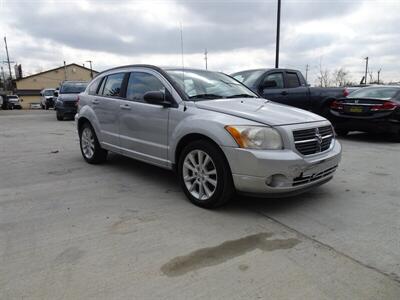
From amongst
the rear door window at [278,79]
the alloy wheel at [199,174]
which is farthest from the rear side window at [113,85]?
the rear door window at [278,79]

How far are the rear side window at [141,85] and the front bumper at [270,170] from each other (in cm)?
160

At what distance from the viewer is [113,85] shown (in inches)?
221

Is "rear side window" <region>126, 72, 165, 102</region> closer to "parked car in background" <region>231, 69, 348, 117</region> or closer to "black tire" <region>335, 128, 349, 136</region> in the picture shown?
"parked car in background" <region>231, 69, 348, 117</region>

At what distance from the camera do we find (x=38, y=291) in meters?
2.41

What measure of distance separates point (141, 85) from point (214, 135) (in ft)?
5.80

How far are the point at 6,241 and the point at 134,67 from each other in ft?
9.94

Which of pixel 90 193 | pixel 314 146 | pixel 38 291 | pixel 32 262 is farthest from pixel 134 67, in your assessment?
pixel 38 291

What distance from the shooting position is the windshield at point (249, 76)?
9.03m

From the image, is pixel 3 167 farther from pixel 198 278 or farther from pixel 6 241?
pixel 198 278

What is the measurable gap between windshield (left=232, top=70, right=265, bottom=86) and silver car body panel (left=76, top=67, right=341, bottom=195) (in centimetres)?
438

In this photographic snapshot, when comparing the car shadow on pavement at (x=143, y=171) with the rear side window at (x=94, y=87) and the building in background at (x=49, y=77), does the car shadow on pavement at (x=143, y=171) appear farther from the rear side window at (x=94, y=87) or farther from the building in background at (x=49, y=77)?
the building in background at (x=49, y=77)

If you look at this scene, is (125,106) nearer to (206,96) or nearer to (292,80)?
(206,96)

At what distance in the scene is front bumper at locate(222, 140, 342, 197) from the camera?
11.6ft

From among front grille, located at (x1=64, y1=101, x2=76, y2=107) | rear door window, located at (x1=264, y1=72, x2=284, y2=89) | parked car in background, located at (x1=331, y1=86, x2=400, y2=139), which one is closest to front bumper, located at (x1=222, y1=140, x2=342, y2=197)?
parked car in background, located at (x1=331, y1=86, x2=400, y2=139)
